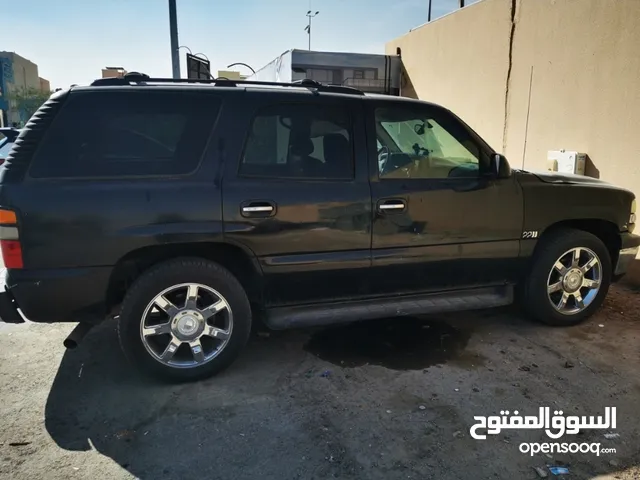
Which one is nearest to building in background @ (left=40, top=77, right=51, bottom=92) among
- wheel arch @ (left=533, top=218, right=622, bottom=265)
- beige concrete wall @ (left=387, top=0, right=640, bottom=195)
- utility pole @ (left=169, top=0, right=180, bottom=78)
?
utility pole @ (left=169, top=0, right=180, bottom=78)

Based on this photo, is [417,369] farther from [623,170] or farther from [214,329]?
[623,170]

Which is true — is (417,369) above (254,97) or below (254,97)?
below

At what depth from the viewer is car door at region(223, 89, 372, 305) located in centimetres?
336

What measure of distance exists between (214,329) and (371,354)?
1.22 m

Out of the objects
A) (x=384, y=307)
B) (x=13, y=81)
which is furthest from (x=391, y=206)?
(x=13, y=81)

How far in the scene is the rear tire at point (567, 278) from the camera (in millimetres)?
4223

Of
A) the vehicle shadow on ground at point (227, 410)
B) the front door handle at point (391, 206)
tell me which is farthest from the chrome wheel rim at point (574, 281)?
the front door handle at point (391, 206)

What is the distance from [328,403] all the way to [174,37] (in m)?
9.12

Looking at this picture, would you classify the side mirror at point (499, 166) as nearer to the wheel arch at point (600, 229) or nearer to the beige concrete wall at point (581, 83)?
the wheel arch at point (600, 229)

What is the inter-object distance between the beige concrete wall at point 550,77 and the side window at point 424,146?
276 centimetres

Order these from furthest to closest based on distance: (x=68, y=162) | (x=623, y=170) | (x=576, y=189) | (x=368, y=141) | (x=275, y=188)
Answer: (x=623, y=170), (x=576, y=189), (x=368, y=141), (x=275, y=188), (x=68, y=162)

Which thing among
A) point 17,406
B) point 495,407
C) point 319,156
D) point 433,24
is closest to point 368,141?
point 319,156

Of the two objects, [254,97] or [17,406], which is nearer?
[17,406]

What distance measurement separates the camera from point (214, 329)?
11.2 ft
